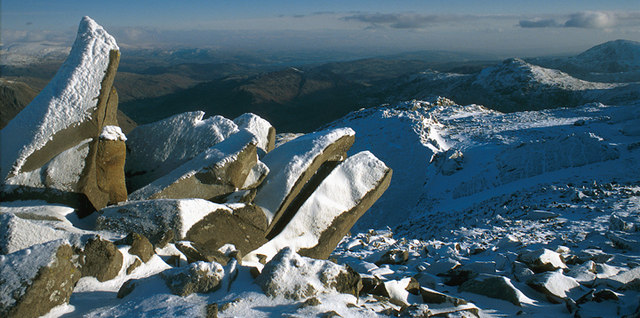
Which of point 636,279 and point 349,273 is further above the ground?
point 349,273

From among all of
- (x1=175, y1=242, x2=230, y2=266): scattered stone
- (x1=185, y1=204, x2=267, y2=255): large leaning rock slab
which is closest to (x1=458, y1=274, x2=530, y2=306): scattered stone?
(x1=185, y1=204, x2=267, y2=255): large leaning rock slab

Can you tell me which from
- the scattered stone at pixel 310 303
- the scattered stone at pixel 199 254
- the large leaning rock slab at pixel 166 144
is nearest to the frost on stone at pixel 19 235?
the scattered stone at pixel 199 254

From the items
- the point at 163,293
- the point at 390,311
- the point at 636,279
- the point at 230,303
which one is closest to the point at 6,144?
the point at 163,293

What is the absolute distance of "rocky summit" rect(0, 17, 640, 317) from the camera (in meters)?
5.35

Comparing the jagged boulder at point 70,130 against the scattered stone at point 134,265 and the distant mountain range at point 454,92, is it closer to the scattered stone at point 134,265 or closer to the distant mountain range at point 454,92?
the scattered stone at point 134,265

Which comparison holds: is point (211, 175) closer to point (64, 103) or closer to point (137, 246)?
point (137, 246)

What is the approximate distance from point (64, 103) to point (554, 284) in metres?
10.7

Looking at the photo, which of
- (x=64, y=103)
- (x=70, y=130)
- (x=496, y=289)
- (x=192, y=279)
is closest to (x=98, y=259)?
(x=192, y=279)

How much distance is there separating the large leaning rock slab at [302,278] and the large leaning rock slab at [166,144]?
5550 millimetres

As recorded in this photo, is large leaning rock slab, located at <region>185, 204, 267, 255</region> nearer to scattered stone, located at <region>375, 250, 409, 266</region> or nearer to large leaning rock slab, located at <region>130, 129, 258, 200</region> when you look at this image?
large leaning rock slab, located at <region>130, 129, 258, 200</region>

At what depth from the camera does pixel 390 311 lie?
5648 millimetres

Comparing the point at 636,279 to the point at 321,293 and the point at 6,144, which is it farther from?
the point at 6,144

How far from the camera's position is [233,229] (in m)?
8.20

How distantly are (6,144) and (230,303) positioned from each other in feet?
21.7
